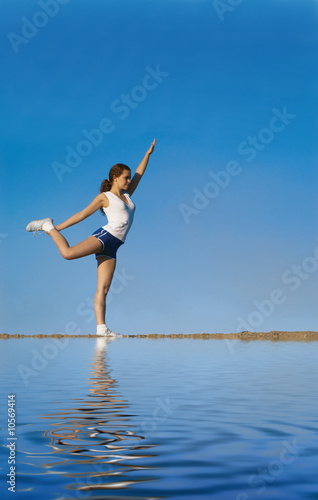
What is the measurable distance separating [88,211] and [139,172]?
131cm

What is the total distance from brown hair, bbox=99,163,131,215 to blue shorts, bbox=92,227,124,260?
1.44 ft

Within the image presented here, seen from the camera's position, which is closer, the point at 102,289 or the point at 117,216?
the point at 117,216

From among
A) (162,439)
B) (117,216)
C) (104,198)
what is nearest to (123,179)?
(104,198)

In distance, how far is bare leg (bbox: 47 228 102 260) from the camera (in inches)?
391

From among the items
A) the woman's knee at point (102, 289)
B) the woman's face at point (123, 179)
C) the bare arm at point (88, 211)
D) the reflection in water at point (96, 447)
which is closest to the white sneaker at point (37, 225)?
the bare arm at point (88, 211)

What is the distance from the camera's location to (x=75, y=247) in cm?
998

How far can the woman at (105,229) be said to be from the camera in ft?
33.2

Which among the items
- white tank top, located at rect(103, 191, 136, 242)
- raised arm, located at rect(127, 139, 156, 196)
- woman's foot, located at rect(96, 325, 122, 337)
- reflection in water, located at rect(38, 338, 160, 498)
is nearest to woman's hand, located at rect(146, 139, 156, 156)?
raised arm, located at rect(127, 139, 156, 196)

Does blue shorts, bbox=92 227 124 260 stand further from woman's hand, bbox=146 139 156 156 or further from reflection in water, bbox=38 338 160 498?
reflection in water, bbox=38 338 160 498

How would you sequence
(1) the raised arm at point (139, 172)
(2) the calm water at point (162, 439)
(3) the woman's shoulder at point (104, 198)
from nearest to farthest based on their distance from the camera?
(2) the calm water at point (162, 439) → (3) the woman's shoulder at point (104, 198) → (1) the raised arm at point (139, 172)

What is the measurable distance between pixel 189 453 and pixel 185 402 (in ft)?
9.74

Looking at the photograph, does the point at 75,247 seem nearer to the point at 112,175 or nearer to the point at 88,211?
the point at 88,211

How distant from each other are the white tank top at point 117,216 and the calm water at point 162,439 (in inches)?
97.8

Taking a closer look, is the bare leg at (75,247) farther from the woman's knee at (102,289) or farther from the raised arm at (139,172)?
the raised arm at (139,172)
